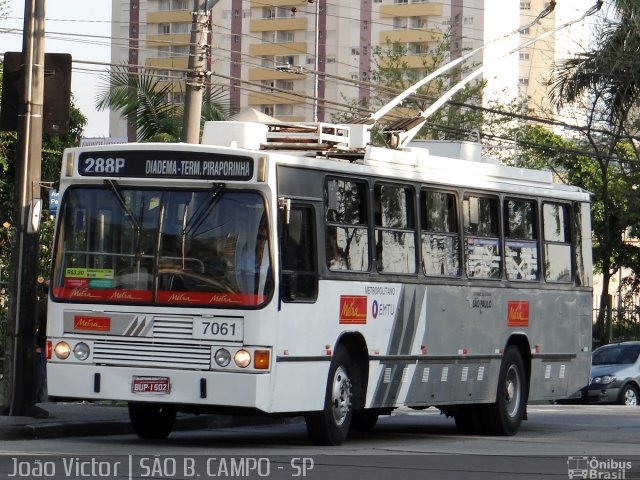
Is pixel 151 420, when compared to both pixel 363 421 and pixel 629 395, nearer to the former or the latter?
pixel 363 421

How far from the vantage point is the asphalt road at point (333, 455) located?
11602 mm

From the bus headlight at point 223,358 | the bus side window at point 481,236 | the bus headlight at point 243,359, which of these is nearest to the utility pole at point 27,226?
the bus headlight at point 223,358

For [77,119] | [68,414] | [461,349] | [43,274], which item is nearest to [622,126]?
[77,119]

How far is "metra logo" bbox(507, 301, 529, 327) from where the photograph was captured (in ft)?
58.3

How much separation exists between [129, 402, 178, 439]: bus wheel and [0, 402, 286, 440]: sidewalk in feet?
2.07

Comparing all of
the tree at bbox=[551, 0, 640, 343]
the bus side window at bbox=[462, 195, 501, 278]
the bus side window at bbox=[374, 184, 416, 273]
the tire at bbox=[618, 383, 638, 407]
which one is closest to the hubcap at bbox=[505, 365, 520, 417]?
the bus side window at bbox=[462, 195, 501, 278]

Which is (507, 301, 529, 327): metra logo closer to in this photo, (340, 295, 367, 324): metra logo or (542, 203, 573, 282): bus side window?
(542, 203, 573, 282): bus side window

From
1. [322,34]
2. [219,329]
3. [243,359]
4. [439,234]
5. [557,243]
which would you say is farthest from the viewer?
[322,34]

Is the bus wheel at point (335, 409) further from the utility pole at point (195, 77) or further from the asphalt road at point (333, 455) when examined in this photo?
the utility pole at point (195, 77)

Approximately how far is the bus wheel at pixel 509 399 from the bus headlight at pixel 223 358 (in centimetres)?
504

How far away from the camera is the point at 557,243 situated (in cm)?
1883

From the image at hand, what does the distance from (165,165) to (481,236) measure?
461 cm

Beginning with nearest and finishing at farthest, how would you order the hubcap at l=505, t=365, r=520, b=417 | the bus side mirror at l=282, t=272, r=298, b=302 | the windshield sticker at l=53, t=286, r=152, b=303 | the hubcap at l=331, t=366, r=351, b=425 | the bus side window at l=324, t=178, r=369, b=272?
the bus side mirror at l=282, t=272, r=298, b=302, the windshield sticker at l=53, t=286, r=152, b=303, the hubcap at l=331, t=366, r=351, b=425, the bus side window at l=324, t=178, r=369, b=272, the hubcap at l=505, t=365, r=520, b=417

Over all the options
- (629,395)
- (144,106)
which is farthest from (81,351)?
(629,395)
